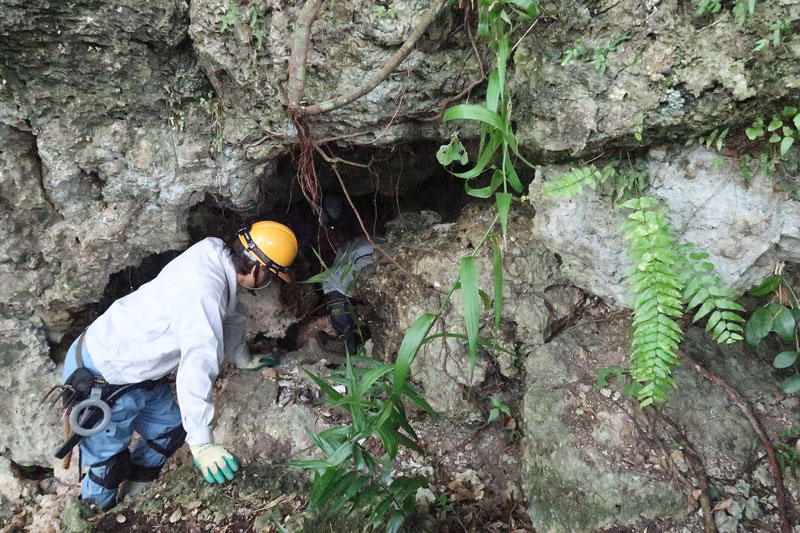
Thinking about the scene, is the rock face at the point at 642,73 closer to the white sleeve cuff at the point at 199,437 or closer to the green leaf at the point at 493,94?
the green leaf at the point at 493,94

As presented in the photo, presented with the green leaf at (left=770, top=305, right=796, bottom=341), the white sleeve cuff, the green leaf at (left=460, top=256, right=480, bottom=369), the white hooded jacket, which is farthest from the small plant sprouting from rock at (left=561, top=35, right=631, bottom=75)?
the white sleeve cuff

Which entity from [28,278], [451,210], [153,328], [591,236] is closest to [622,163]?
[591,236]

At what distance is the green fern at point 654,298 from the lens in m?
1.86

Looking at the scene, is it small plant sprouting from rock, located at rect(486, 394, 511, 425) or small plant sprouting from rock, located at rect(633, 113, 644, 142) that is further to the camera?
small plant sprouting from rock, located at rect(486, 394, 511, 425)

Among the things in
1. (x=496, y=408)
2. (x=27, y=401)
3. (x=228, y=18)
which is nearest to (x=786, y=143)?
(x=496, y=408)

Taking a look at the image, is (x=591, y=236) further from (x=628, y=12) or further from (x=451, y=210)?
(x=451, y=210)

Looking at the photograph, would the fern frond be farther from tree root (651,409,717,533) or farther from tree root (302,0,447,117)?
tree root (651,409,717,533)

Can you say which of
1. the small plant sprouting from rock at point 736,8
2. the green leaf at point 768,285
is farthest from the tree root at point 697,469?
the small plant sprouting from rock at point 736,8

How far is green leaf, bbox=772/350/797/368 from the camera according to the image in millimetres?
2104

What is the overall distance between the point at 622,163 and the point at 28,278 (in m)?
4.08

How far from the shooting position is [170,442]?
350 cm

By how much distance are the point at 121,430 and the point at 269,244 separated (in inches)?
68.3

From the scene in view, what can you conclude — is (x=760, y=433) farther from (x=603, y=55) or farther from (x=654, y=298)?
(x=603, y=55)

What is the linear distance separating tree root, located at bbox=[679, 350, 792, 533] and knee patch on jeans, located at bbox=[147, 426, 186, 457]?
359 centimetres
